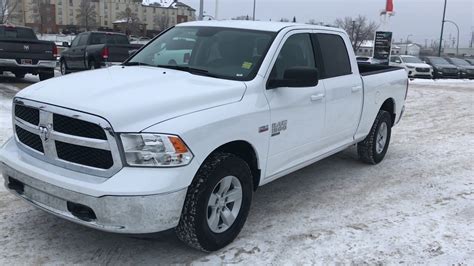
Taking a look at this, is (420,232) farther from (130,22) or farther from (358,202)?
(130,22)

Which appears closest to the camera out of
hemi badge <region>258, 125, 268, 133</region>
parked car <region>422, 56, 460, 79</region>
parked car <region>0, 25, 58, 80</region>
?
hemi badge <region>258, 125, 268, 133</region>

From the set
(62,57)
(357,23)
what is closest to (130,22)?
(357,23)

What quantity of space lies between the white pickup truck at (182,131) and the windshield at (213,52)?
2 centimetres

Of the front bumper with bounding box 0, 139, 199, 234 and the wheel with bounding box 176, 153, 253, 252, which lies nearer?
the front bumper with bounding box 0, 139, 199, 234

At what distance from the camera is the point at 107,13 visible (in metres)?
131

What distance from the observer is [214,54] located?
4.68 meters

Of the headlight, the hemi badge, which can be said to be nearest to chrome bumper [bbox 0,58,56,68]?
the hemi badge

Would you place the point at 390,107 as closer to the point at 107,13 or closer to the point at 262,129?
the point at 262,129

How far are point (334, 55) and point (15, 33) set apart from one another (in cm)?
1376

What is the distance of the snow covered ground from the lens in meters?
3.85

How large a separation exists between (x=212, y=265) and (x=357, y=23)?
70.9 metres

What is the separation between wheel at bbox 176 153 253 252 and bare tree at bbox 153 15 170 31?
377ft

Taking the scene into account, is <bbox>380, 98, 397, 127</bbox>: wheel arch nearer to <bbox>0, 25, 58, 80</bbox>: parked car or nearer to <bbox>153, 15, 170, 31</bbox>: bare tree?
<bbox>0, 25, 58, 80</bbox>: parked car

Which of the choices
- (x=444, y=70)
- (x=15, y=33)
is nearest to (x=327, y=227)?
(x=15, y=33)
